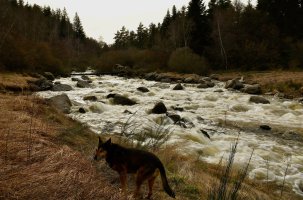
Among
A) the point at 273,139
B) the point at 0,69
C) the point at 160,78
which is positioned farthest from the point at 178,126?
the point at 160,78

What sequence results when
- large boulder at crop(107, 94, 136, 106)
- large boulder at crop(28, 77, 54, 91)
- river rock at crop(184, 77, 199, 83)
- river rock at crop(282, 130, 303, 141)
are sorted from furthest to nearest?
river rock at crop(184, 77, 199, 83)
large boulder at crop(28, 77, 54, 91)
large boulder at crop(107, 94, 136, 106)
river rock at crop(282, 130, 303, 141)

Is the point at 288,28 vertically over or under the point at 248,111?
over

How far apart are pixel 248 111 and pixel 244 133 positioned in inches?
204

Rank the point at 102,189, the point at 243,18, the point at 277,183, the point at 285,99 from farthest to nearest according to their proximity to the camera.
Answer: the point at 243,18 < the point at 285,99 < the point at 277,183 < the point at 102,189

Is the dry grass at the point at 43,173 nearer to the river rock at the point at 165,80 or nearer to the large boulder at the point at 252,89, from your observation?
the large boulder at the point at 252,89

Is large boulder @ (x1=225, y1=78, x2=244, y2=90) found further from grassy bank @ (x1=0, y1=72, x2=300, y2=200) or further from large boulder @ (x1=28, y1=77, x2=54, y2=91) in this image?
grassy bank @ (x1=0, y1=72, x2=300, y2=200)

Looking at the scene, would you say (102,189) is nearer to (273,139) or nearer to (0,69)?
(273,139)

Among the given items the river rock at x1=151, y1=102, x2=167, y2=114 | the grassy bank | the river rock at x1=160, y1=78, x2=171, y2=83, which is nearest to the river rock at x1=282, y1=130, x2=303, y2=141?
the river rock at x1=151, y1=102, x2=167, y2=114

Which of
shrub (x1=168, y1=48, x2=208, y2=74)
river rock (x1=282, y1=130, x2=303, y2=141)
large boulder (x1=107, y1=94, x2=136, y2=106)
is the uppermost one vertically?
shrub (x1=168, y1=48, x2=208, y2=74)

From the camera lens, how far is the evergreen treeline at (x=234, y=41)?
38875mm

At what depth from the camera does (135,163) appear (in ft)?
13.8

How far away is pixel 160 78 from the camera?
115ft

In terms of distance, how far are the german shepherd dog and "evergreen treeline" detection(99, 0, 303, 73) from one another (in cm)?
3378

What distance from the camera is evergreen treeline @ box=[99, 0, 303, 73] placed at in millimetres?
38875
